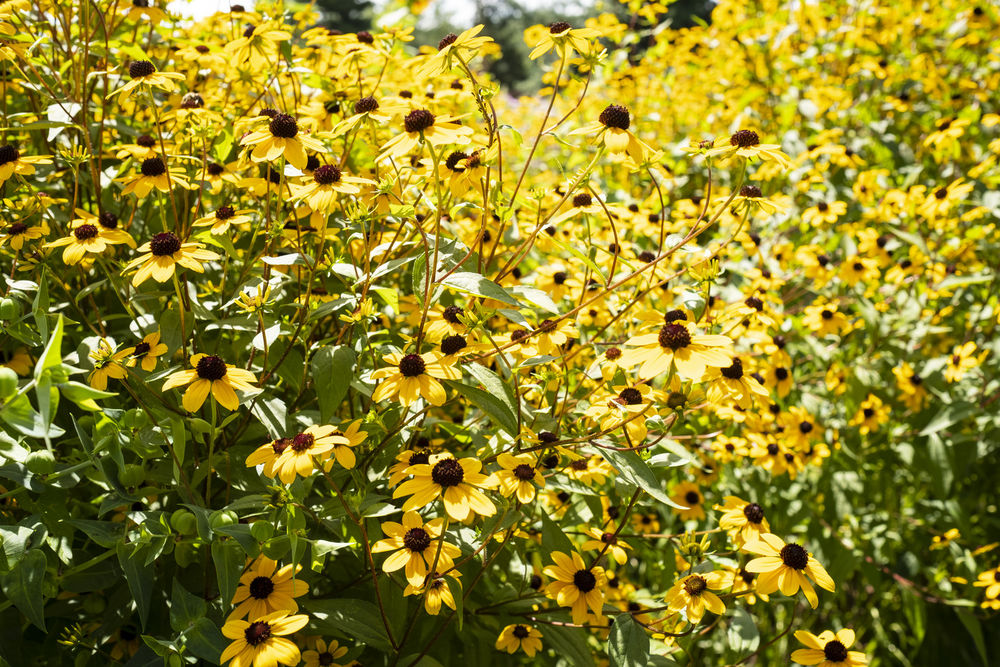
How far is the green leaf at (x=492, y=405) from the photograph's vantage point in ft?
4.21

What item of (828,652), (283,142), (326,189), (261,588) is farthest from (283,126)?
(828,652)

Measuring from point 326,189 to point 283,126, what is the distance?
0.47ft

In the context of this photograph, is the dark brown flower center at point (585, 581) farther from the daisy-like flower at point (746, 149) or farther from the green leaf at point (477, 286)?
the daisy-like flower at point (746, 149)

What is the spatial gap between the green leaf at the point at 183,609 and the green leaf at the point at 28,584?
0.18m

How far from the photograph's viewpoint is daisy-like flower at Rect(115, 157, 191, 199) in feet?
4.82

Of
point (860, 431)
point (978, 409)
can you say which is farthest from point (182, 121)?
point (978, 409)

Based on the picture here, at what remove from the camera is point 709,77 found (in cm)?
394

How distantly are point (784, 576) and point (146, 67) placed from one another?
1662mm

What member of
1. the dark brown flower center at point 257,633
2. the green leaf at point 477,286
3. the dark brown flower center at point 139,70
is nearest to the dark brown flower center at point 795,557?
the green leaf at point 477,286

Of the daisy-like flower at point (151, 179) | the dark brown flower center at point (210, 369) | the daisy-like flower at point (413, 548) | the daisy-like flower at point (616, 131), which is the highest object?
the daisy-like flower at point (616, 131)

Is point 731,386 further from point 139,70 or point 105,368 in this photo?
point 139,70

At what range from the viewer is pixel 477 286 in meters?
1.23

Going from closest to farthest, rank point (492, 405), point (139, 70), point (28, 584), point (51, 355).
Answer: point (51, 355) → point (28, 584) → point (492, 405) → point (139, 70)

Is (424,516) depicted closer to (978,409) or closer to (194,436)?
(194,436)
